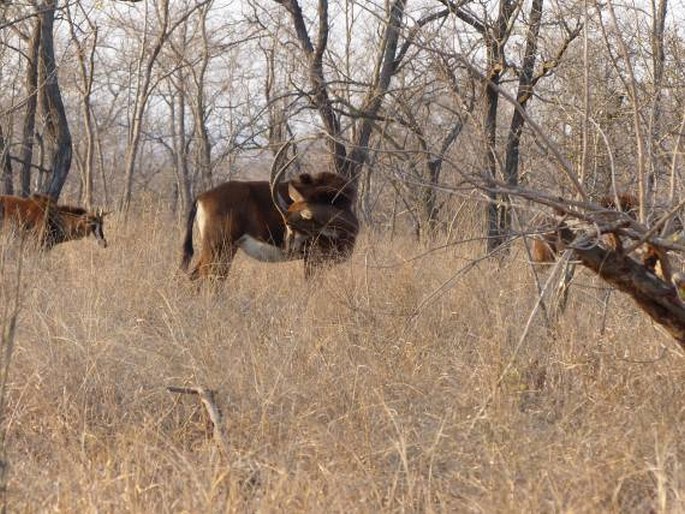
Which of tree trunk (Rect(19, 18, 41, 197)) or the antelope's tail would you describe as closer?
the antelope's tail

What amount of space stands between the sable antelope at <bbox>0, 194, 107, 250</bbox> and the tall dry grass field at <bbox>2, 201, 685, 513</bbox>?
348cm

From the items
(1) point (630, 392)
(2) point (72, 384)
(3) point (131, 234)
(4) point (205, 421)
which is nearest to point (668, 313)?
(1) point (630, 392)

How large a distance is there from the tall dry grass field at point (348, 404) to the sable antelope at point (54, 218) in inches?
137

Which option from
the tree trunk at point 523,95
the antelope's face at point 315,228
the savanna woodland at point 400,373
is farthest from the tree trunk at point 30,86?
the savanna woodland at point 400,373

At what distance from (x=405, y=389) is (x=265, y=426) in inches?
33.4

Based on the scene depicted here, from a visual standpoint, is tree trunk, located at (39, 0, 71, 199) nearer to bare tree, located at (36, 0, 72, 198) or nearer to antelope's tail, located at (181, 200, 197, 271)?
bare tree, located at (36, 0, 72, 198)

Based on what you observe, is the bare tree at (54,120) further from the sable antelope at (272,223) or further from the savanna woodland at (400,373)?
the savanna woodland at (400,373)

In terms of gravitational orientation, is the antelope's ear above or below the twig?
above

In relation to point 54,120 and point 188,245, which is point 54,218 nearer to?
point 54,120

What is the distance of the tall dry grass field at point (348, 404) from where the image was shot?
3.33 m

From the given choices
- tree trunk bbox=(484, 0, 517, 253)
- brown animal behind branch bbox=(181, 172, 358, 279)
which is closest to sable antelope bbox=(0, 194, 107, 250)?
brown animal behind branch bbox=(181, 172, 358, 279)

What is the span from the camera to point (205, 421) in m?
4.24

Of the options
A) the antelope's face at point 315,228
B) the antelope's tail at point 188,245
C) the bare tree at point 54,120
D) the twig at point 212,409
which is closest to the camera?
the twig at point 212,409

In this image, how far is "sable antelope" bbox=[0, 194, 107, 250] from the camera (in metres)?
10.0
